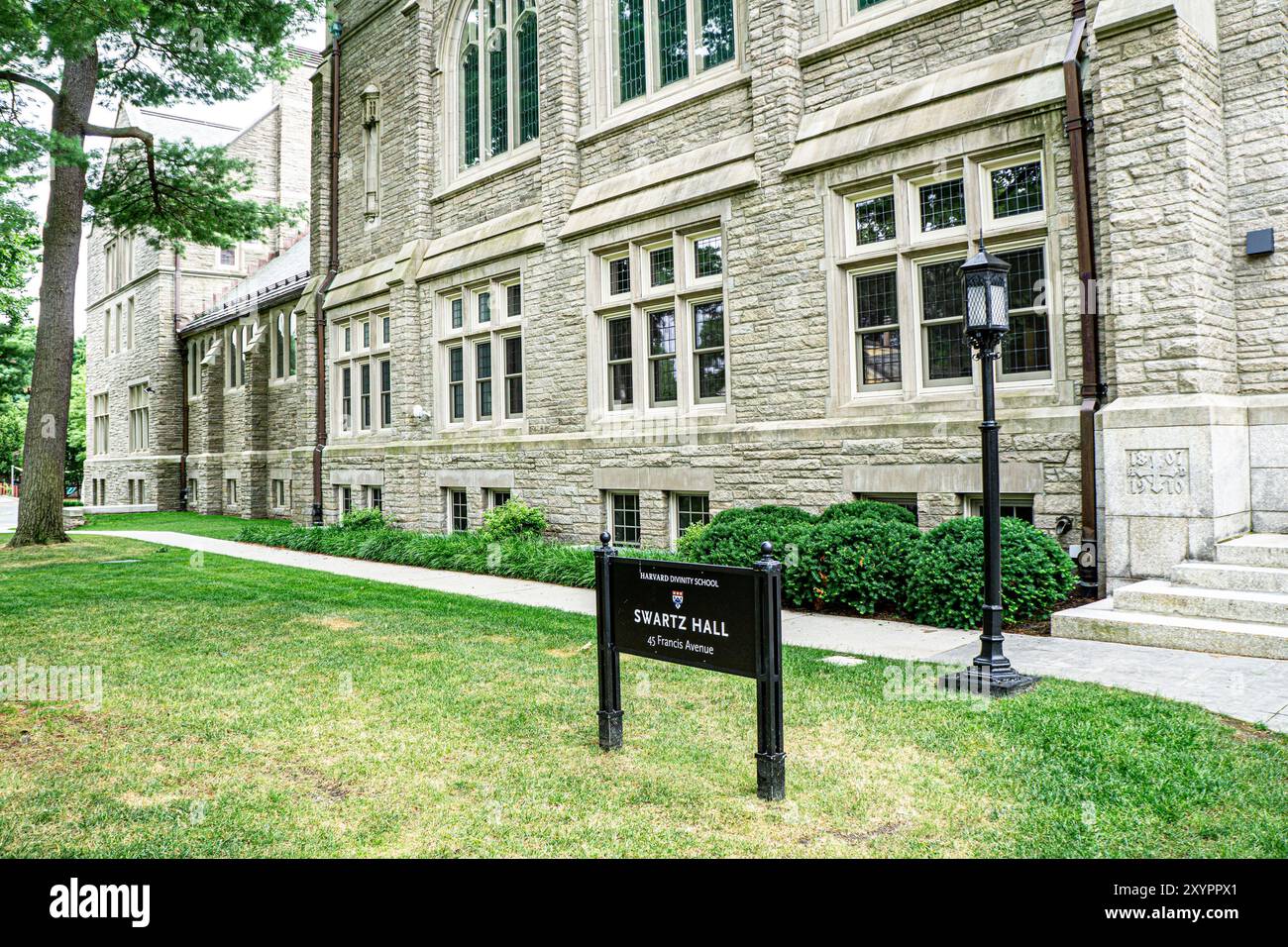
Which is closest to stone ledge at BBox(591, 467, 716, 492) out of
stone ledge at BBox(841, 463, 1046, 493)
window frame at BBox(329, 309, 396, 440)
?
stone ledge at BBox(841, 463, 1046, 493)

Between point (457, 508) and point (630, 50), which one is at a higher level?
point (630, 50)

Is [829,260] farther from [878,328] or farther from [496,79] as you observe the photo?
[496,79]

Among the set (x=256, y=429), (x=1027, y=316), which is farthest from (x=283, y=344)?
(x=1027, y=316)

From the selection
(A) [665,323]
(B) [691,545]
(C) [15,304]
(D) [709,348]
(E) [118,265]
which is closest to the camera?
(B) [691,545]

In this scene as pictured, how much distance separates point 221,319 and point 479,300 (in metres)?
18.8

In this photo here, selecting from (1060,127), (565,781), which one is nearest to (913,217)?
(1060,127)

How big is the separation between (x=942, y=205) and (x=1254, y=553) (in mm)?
5059

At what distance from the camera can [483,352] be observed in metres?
17.5

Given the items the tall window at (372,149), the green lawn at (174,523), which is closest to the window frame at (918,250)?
the tall window at (372,149)

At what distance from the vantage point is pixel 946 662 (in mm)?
6793

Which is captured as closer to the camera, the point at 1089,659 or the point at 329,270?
the point at 1089,659

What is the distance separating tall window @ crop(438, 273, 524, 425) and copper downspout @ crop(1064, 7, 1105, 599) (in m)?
9.69
